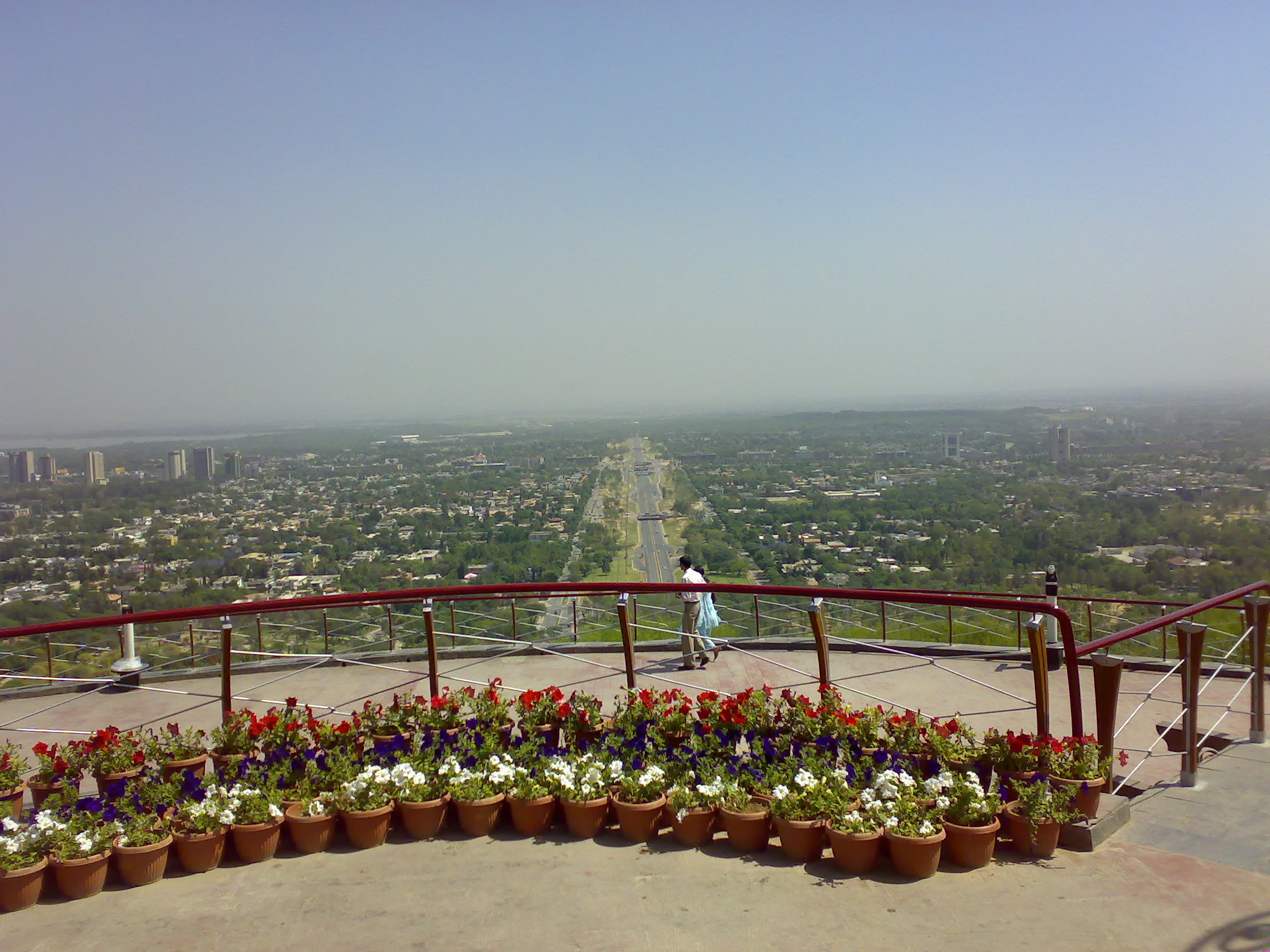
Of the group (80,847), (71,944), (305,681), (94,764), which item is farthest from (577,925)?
(305,681)

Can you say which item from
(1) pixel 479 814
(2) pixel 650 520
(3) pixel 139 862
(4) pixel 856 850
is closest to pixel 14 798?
(3) pixel 139 862

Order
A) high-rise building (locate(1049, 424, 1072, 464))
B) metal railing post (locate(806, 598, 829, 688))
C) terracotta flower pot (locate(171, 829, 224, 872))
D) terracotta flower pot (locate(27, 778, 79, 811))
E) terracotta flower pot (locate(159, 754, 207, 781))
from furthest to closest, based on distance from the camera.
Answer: high-rise building (locate(1049, 424, 1072, 464)) → metal railing post (locate(806, 598, 829, 688)) → terracotta flower pot (locate(159, 754, 207, 781)) → terracotta flower pot (locate(27, 778, 79, 811)) → terracotta flower pot (locate(171, 829, 224, 872))

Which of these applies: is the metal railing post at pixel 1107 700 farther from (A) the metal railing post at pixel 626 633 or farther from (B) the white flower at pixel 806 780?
(A) the metal railing post at pixel 626 633

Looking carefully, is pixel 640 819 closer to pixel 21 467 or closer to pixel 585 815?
pixel 585 815

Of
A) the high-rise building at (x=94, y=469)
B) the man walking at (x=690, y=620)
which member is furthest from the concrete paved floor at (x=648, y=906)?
the high-rise building at (x=94, y=469)

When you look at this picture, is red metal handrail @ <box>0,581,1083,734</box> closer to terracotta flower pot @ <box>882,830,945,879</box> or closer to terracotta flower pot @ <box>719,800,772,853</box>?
terracotta flower pot @ <box>882,830,945,879</box>

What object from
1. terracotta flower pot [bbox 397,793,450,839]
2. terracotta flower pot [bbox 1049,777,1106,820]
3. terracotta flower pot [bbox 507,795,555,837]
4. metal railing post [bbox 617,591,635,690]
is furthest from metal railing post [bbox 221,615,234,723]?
terracotta flower pot [bbox 1049,777,1106,820]
